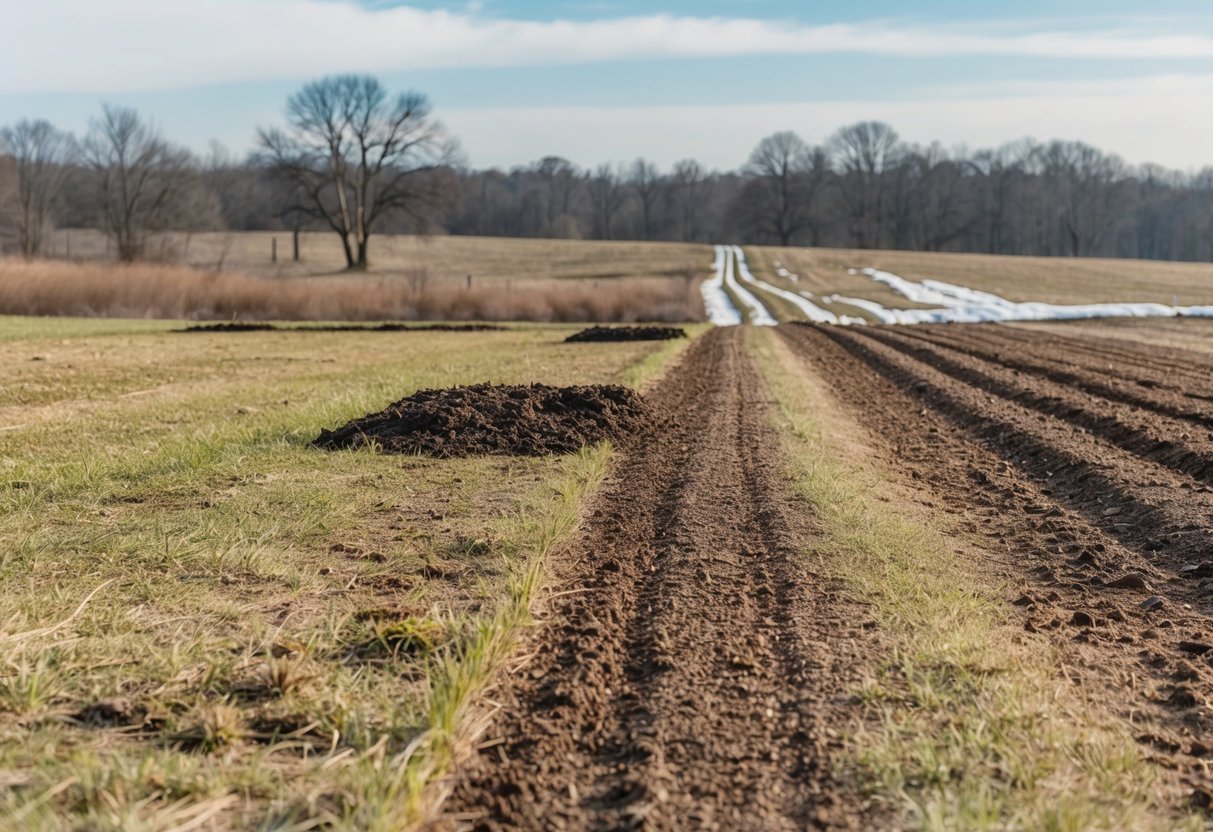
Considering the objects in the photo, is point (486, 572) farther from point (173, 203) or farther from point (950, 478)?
point (173, 203)

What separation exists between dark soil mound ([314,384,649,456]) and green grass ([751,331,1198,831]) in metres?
3.35

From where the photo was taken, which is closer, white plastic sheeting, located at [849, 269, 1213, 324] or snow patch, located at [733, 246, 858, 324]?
white plastic sheeting, located at [849, 269, 1213, 324]

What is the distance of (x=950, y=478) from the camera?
764 cm

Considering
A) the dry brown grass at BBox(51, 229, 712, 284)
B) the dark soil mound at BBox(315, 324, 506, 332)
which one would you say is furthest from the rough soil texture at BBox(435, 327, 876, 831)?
the dry brown grass at BBox(51, 229, 712, 284)

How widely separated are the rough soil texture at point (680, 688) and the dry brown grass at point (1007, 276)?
3898 centimetres

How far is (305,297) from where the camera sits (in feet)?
115


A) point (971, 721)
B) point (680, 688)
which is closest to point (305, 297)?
point (680, 688)

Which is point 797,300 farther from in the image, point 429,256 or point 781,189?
point 781,189

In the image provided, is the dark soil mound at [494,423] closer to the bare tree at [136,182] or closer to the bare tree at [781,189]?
the bare tree at [136,182]

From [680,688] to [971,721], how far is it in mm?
987

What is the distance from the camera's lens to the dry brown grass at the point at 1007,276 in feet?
157

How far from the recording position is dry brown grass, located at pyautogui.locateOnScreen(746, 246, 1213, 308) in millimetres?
47844

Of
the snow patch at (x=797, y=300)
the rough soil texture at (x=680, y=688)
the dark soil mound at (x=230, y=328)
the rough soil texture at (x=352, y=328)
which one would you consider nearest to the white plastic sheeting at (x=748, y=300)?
the snow patch at (x=797, y=300)

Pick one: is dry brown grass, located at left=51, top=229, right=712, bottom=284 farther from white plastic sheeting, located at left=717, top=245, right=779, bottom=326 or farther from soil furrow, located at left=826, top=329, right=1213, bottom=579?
soil furrow, located at left=826, top=329, right=1213, bottom=579
